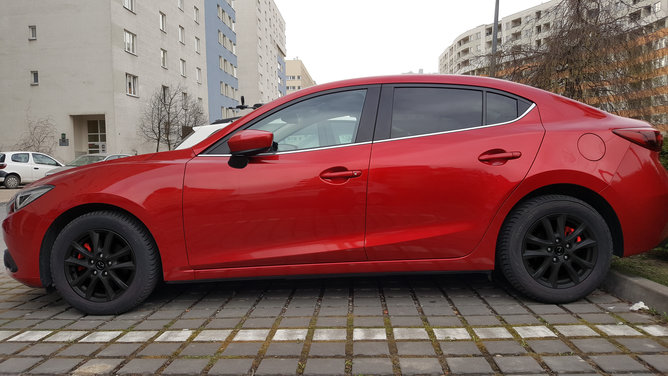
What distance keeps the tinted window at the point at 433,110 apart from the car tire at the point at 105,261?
74.3 inches

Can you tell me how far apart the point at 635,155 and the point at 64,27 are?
2991 cm

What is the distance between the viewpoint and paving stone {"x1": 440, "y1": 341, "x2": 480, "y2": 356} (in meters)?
2.42

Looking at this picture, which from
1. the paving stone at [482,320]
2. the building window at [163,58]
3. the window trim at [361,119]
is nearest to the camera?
the paving stone at [482,320]

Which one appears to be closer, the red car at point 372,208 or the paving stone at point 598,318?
the paving stone at point 598,318

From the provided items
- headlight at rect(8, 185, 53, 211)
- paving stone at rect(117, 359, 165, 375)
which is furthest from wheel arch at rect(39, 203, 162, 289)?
paving stone at rect(117, 359, 165, 375)

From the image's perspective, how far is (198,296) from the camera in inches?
141

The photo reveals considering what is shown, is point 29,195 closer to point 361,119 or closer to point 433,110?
point 361,119

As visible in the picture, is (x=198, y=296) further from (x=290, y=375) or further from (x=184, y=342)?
(x=290, y=375)

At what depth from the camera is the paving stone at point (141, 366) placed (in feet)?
7.53

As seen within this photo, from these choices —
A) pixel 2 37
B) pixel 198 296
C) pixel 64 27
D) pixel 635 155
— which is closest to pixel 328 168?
pixel 198 296

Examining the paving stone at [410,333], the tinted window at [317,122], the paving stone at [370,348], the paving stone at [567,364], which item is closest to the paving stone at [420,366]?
the paving stone at [370,348]

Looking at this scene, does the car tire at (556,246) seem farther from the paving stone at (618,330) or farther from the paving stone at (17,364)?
the paving stone at (17,364)

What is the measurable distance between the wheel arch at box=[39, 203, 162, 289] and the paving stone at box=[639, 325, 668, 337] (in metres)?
3.08

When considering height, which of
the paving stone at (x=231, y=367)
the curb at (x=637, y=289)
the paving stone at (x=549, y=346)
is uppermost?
the curb at (x=637, y=289)
